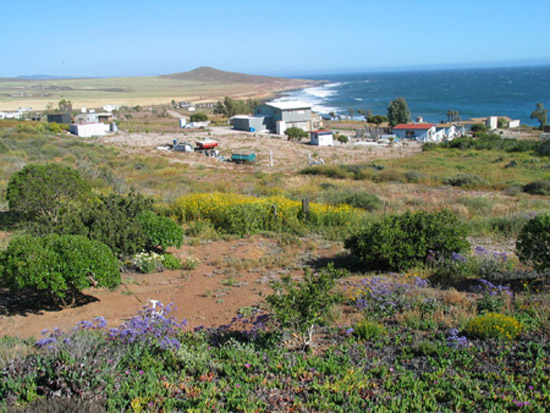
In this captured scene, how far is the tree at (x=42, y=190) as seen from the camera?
1177cm

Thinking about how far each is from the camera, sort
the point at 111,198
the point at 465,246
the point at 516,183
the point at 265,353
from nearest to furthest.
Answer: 1. the point at 265,353
2. the point at 465,246
3. the point at 111,198
4. the point at 516,183

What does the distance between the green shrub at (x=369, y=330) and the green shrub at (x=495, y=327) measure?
3.46ft

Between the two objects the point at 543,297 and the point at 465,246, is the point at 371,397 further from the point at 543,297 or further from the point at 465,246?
the point at 465,246

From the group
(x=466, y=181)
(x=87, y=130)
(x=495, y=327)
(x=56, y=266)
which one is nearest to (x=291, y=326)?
(x=495, y=327)

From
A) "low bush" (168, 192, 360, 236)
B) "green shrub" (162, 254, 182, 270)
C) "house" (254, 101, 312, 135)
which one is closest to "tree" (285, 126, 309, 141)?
"house" (254, 101, 312, 135)

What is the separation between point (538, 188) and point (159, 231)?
18.3 m

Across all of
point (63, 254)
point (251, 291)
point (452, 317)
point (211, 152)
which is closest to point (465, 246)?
point (452, 317)

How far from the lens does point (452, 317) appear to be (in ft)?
21.3

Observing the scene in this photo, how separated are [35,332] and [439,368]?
5.15m

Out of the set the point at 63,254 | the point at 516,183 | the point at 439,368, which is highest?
the point at 63,254

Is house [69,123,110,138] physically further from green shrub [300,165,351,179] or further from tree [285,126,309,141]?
green shrub [300,165,351,179]

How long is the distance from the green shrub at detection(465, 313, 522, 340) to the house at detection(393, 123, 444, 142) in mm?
50617

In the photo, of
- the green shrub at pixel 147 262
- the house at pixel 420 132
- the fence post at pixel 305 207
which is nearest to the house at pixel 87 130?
the house at pixel 420 132

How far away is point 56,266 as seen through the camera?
7.18 meters
